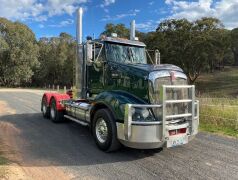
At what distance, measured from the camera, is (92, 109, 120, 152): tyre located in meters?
6.70

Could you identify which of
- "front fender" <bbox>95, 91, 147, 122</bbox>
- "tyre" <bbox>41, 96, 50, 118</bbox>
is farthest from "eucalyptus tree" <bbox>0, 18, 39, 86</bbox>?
"front fender" <bbox>95, 91, 147, 122</bbox>

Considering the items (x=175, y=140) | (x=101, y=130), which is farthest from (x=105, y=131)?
(x=175, y=140)

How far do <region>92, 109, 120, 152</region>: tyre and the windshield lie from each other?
1.77m

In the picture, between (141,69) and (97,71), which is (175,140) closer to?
(141,69)

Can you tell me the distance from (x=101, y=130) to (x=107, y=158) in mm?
903

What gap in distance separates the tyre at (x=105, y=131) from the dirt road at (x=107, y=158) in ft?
0.66

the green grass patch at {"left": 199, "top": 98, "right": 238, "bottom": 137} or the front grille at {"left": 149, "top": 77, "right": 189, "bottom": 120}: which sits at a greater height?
the front grille at {"left": 149, "top": 77, "right": 189, "bottom": 120}

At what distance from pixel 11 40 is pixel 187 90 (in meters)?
50.8

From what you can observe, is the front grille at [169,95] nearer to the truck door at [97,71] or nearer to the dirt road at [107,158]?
the dirt road at [107,158]

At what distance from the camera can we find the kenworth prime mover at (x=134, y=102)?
6.14 m

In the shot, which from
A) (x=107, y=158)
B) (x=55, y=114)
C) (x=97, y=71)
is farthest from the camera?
(x=55, y=114)

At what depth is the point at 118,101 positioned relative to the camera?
6.62m

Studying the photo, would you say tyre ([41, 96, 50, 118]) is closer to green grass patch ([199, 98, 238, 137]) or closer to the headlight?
green grass patch ([199, 98, 238, 137])

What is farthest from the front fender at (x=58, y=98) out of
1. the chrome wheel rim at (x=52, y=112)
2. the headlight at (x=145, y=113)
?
the headlight at (x=145, y=113)
